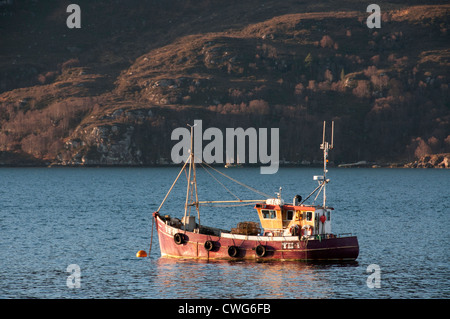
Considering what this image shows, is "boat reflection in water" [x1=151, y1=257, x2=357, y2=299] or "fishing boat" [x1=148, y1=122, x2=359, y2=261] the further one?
"fishing boat" [x1=148, y1=122, x2=359, y2=261]

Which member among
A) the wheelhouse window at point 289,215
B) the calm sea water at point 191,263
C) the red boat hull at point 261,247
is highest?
the wheelhouse window at point 289,215

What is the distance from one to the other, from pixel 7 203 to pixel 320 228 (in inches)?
3523

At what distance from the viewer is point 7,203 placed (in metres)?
141

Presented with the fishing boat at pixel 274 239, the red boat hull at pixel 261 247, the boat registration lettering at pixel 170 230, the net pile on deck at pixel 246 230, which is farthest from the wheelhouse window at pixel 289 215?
the boat registration lettering at pixel 170 230

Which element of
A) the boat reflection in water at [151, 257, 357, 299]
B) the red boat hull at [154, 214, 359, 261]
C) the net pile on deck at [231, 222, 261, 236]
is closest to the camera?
the boat reflection in water at [151, 257, 357, 299]

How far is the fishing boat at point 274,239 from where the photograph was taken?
Answer: 6481cm

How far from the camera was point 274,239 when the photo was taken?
213ft

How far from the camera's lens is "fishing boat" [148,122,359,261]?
64.8m

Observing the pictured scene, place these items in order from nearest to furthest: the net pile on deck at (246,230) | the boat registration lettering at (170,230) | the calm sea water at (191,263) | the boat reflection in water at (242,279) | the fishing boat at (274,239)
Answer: the boat reflection in water at (242,279) < the calm sea water at (191,263) < the fishing boat at (274,239) < the net pile on deck at (246,230) < the boat registration lettering at (170,230)

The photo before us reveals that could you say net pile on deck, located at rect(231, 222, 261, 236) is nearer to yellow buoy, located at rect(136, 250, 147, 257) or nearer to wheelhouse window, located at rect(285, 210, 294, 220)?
wheelhouse window, located at rect(285, 210, 294, 220)

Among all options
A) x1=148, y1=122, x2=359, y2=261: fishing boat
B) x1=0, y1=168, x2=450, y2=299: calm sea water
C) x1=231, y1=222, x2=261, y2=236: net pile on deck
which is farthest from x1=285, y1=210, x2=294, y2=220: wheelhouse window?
x1=0, y1=168, x2=450, y2=299: calm sea water

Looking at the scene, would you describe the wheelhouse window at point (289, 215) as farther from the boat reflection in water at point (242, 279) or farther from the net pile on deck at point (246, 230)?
the boat reflection in water at point (242, 279)
